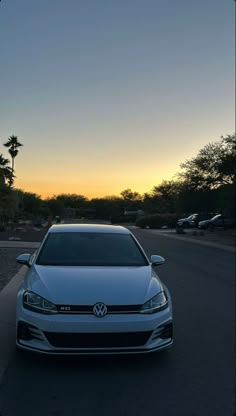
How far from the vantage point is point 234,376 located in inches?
208

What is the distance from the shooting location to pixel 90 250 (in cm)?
680

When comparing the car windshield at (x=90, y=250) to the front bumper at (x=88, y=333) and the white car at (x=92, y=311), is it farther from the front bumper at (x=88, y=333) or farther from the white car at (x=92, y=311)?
the front bumper at (x=88, y=333)

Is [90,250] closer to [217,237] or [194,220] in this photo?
[217,237]

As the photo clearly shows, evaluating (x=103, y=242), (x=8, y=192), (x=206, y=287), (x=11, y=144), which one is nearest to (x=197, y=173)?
(x=8, y=192)

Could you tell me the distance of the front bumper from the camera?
5059 mm

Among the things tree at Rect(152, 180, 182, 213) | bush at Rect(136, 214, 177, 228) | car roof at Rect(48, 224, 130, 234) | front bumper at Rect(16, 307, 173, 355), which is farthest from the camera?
tree at Rect(152, 180, 182, 213)

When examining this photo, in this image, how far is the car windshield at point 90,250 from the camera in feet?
21.1

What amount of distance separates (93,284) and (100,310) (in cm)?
43

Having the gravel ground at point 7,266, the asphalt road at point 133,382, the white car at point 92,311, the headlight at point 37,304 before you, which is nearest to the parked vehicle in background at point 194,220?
the gravel ground at point 7,266

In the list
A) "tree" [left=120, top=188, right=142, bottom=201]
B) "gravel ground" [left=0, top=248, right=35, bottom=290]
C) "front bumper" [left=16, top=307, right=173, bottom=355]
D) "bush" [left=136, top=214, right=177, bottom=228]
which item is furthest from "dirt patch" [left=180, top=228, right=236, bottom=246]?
"tree" [left=120, top=188, right=142, bottom=201]

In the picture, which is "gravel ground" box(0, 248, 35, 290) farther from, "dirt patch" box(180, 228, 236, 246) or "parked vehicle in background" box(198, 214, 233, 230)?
"parked vehicle in background" box(198, 214, 233, 230)

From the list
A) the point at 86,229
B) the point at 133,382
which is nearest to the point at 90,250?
the point at 86,229

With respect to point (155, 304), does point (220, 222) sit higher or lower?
higher

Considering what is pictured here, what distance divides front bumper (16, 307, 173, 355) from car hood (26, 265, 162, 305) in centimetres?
19
